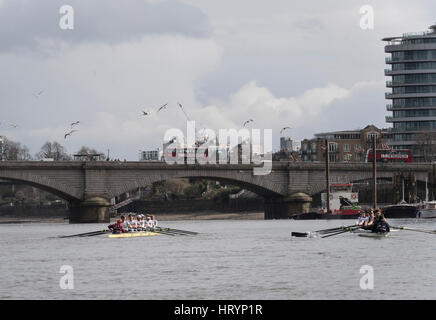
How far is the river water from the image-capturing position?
43.3 metres

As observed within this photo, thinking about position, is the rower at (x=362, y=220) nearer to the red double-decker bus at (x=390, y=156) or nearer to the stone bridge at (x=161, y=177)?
the stone bridge at (x=161, y=177)

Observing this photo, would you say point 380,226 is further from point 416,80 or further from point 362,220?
point 416,80

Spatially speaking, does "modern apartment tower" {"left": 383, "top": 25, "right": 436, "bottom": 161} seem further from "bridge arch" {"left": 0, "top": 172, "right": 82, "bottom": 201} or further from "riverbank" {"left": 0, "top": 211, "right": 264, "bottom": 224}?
"bridge arch" {"left": 0, "top": 172, "right": 82, "bottom": 201}

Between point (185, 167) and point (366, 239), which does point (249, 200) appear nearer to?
point (185, 167)

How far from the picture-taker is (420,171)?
155125 mm

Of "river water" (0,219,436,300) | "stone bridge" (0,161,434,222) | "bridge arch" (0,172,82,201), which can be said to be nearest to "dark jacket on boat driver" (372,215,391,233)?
"river water" (0,219,436,300)

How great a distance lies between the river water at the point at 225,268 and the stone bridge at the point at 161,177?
53429mm

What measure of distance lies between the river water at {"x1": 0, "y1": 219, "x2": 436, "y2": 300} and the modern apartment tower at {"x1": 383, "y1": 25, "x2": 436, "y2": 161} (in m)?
121

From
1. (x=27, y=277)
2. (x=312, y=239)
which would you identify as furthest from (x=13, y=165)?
(x=27, y=277)

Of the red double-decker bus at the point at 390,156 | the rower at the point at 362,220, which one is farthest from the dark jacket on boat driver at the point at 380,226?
the red double-decker bus at the point at 390,156

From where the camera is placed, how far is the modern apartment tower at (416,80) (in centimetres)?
19450

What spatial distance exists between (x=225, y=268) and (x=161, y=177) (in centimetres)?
8621
